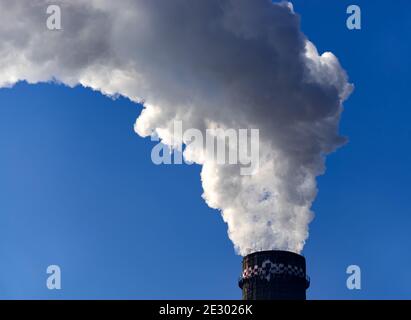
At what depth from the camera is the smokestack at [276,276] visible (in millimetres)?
75250

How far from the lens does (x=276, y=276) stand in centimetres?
7519

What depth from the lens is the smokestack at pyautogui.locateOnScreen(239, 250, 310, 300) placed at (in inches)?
2963
